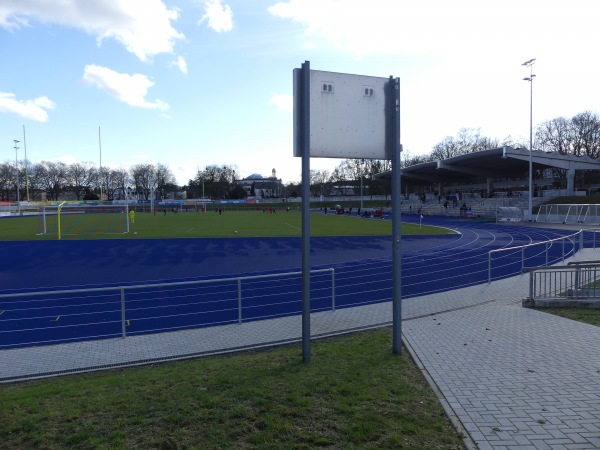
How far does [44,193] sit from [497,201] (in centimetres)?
10771

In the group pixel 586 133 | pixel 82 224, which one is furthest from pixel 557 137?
pixel 82 224

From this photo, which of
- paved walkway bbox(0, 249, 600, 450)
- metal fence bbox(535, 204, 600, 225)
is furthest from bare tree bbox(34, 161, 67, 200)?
paved walkway bbox(0, 249, 600, 450)

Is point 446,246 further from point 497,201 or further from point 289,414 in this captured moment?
point 497,201

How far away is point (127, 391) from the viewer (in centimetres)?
465

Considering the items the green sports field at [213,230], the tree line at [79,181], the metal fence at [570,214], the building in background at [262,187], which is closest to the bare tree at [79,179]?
the tree line at [79,181]

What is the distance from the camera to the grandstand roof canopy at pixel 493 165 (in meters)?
50.2

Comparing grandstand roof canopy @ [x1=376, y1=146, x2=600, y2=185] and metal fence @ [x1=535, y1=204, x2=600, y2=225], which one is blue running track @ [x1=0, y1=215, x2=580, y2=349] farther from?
grandstand roof canopy @ [x1=376, y1=146, x2=600, y2=185]

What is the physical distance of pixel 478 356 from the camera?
19.4ft

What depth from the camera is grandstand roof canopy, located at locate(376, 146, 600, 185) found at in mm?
50250

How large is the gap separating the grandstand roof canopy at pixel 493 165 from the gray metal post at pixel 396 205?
48.1 m

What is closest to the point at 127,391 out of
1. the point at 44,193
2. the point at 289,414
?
the point at 289,414

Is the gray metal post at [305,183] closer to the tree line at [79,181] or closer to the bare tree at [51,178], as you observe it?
the tree line at [79,181]

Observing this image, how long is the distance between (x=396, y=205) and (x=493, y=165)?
61.2 m

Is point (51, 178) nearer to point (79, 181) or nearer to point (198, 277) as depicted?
point (79, 181)
